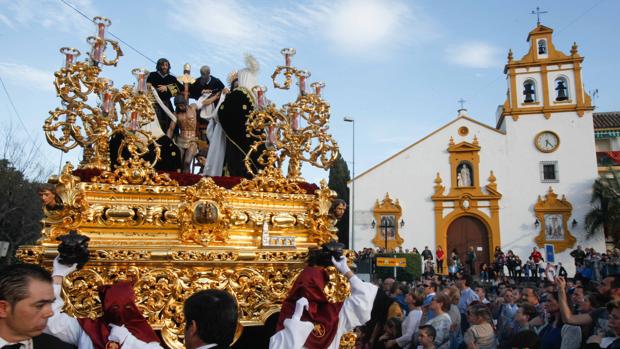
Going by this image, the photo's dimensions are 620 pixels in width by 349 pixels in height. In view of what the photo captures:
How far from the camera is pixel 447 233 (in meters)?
27.9

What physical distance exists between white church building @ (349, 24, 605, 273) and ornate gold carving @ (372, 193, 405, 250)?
0.06 metres

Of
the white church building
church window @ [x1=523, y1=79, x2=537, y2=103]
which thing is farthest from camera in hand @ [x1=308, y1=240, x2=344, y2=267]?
church window @ [x1=523, y1=79, x2=537, y2=103]

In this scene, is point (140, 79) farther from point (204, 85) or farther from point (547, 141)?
point (547, 141)

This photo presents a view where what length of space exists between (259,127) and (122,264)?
1.98 m

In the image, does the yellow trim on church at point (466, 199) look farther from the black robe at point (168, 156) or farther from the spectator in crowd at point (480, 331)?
the black robe at point (168, 156)

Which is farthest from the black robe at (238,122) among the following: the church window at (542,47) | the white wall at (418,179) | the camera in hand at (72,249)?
the church window at (542,47)

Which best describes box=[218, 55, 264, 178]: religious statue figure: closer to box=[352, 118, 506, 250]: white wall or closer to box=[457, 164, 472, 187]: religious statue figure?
box=[352, 118, 506, 250]: white wall

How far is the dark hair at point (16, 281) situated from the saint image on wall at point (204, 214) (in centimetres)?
219

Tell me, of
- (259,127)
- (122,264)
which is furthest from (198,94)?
(122,264)

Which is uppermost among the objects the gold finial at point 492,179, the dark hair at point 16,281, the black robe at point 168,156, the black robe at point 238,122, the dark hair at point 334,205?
the gold finial at point 492,179

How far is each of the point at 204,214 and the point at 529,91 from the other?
28465mm

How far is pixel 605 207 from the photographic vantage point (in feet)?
83.7

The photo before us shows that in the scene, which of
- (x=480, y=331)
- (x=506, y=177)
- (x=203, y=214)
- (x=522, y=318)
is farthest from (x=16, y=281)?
(x=506, y=177)

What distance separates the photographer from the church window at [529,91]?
28.2m
